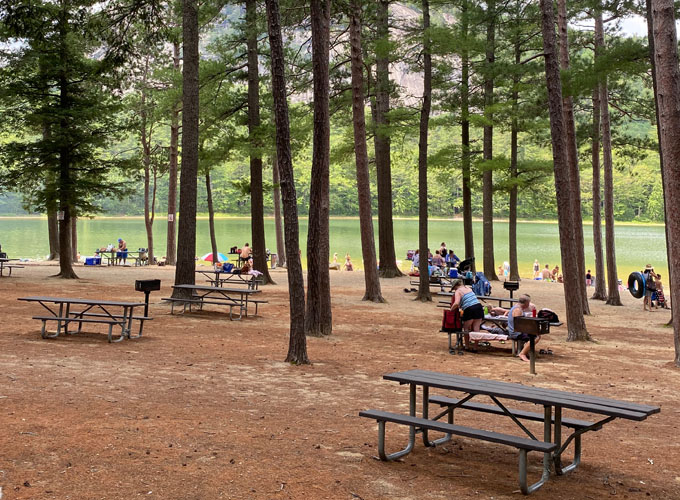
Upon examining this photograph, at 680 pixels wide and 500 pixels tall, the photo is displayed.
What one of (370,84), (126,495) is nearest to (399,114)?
(370,84)

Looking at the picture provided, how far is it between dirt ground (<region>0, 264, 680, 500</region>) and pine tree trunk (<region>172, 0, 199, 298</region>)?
2578 millimetres

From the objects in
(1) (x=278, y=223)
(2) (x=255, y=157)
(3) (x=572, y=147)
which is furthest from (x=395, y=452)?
(1) (x=278, y=223)

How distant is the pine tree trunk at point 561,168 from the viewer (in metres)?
12.2

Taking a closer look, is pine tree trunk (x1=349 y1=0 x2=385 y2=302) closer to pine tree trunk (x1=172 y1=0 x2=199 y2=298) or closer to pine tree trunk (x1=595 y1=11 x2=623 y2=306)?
pine tree trunk (x1=172 y1=0 x2=199 y2=298)

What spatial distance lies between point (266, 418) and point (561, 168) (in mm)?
8190

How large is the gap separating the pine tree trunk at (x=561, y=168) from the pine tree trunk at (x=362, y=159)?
4.01 meters

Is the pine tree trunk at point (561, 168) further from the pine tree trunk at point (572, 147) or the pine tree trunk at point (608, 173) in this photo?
the pine tree trunk at point (608, 173)

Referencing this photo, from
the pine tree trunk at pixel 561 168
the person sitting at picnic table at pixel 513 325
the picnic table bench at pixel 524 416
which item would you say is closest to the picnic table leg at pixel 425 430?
the picnic table bench at pixel 524 416

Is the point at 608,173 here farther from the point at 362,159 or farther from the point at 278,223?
the point at 278,223

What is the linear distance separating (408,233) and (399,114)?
46.2 meters

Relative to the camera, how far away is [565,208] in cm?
1251

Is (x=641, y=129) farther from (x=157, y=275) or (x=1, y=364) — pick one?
(x=1, y=364)

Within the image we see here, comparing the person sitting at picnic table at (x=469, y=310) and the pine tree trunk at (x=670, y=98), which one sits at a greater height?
the pine tree trunk at (x=670, y=98)

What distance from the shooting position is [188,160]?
48.6 ft
